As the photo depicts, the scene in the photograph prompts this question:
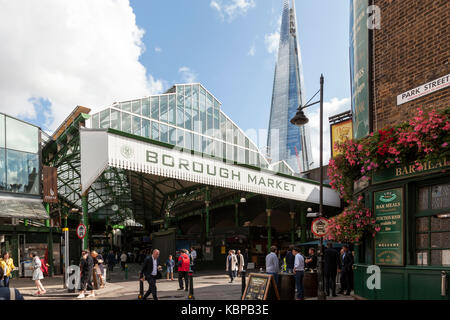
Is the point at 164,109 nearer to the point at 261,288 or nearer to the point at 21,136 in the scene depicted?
the point at 21,136

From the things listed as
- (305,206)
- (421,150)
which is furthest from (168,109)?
(421,150)

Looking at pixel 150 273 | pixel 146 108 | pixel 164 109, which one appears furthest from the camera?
pixel 164 109

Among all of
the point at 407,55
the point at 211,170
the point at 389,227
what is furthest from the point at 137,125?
the point at 389,227

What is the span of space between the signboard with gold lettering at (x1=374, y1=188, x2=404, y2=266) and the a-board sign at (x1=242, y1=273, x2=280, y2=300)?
3117mm

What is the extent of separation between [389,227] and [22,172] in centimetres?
2031

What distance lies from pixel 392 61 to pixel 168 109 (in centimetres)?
2710

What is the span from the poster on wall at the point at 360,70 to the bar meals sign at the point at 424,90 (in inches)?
54.1

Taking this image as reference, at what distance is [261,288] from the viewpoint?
8805 millimetres

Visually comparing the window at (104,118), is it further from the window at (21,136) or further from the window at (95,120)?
the window at (21,136)

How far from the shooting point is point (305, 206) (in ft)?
115

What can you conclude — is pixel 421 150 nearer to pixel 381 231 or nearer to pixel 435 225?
pixel 435 225

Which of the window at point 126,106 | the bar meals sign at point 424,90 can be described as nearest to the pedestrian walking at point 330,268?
the bar meals sign at point 424,90
